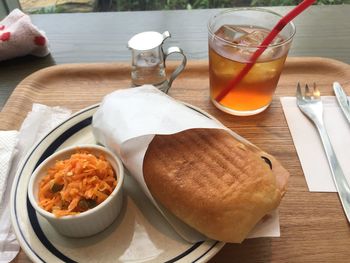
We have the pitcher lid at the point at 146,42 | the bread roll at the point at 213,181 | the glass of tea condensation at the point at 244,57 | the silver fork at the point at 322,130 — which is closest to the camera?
the bread roll at the point at 213,181

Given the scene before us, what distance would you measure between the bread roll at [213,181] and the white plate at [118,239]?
0.05 meters

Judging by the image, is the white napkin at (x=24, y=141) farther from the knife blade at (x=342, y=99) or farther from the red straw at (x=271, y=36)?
the knife blade at (x=342, y=99)

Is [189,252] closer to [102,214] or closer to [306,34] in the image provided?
[102,214]

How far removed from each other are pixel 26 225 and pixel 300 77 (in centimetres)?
82

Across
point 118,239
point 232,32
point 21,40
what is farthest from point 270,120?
point 21,40

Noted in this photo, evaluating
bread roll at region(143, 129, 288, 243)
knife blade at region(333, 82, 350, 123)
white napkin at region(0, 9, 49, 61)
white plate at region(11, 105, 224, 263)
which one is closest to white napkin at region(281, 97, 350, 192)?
knife blade at region(333, 82, 350, 123)

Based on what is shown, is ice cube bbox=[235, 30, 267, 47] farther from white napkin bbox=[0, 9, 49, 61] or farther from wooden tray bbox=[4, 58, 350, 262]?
white napkin bbox=[0, 9, 49, 61]

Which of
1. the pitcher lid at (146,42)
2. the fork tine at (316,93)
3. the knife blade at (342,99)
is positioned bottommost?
the knife blade at (342,99)

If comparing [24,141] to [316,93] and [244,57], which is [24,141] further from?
[316,93]

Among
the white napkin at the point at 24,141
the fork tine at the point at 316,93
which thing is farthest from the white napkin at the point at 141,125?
the fork tine at the point at 316,93

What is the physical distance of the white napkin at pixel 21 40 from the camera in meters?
1.15

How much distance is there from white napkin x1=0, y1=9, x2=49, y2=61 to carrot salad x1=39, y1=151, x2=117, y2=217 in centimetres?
64

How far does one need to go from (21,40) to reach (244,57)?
73 centimetres

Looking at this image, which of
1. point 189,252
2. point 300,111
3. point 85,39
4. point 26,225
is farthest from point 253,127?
point 85,39
